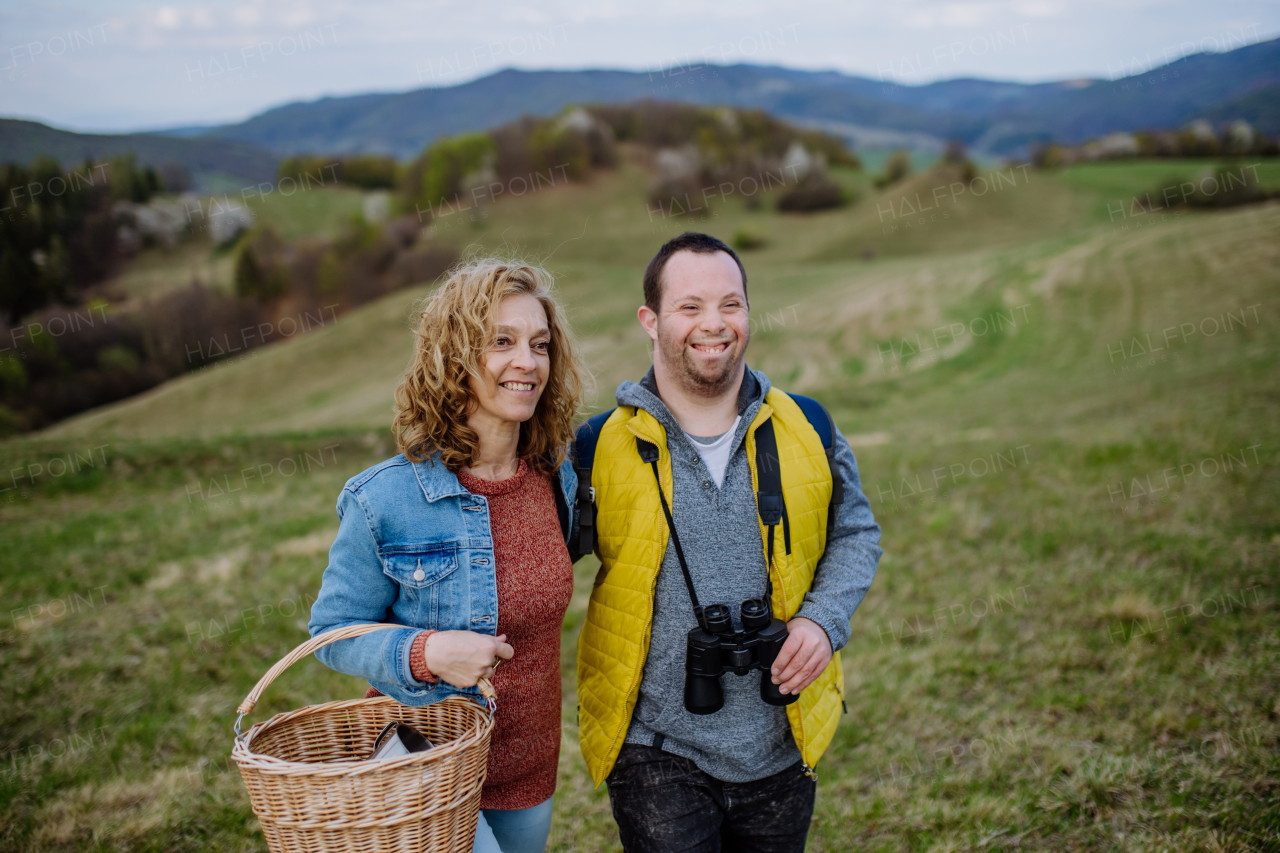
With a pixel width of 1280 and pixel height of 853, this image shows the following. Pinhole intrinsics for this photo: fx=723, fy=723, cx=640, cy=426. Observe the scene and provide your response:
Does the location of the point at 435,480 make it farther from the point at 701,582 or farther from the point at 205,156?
the point at 205,156

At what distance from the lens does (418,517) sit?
2.01 meters

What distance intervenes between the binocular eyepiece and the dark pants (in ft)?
0.89

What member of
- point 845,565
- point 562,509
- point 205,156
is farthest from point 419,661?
point 205,156

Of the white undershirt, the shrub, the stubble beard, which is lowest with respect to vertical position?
the white undershirt

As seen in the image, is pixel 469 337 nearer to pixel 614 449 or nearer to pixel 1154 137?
pixel 614 449

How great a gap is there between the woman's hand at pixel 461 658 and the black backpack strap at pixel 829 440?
4.39 ft

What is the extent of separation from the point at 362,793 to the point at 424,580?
0.56 meters

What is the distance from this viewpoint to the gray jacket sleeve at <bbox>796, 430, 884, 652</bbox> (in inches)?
93.1

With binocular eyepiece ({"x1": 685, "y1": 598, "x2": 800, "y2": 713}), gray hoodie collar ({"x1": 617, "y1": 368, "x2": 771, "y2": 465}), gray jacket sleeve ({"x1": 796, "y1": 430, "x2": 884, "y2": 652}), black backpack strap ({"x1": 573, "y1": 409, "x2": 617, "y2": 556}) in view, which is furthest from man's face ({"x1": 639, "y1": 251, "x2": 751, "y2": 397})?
binocular eyepiece ({"x1": 685, "y1": 598, "x2": 800, "y2": 713})

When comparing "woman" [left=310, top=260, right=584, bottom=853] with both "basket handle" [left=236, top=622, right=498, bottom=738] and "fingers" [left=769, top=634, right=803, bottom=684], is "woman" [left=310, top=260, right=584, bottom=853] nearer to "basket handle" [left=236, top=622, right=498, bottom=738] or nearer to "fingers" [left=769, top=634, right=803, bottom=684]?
"basket handle" [left=236, top=622, right=498, bottom=738]

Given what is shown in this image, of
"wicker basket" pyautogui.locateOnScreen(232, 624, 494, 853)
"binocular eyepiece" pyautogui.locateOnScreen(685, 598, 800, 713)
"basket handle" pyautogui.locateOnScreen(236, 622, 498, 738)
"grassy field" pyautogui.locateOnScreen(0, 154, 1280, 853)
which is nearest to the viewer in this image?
"wicker basket" pyautogui.locateOnScreen(232, 624, 494, 853)

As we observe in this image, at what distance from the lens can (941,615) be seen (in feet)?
19.9

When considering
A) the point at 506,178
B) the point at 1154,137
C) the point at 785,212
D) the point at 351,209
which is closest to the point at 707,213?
the point at 785,212

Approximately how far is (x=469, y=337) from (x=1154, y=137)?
288ft
